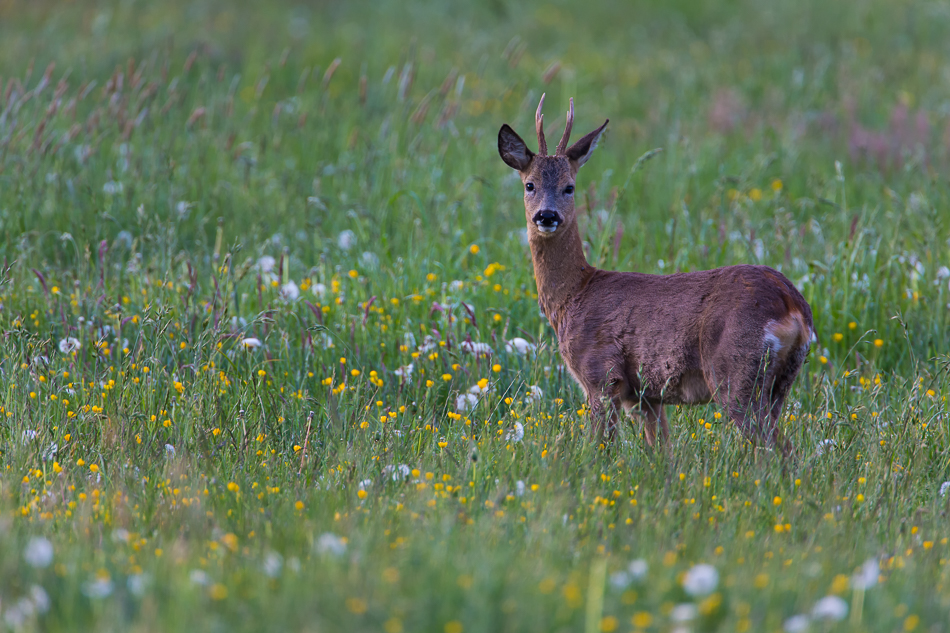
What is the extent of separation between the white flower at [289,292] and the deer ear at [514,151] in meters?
1.63

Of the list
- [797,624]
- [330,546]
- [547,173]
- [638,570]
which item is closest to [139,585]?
[330,546]

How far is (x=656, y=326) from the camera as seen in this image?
4500mm

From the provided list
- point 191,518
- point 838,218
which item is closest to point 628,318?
point 191,518

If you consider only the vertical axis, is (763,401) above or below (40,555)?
below

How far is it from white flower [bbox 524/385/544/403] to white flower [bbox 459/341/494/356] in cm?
45

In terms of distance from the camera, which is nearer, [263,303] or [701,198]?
[263,303]

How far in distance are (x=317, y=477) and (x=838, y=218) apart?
498 cm

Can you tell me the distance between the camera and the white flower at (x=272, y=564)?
2.65m

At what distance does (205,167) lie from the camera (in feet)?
26.5

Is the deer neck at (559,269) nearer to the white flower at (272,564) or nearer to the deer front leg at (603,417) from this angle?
the deer front leg at (603,417)

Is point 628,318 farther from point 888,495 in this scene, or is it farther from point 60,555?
point 60,555

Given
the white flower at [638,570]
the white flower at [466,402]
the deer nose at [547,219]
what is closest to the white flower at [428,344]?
the white flower at [466,402]

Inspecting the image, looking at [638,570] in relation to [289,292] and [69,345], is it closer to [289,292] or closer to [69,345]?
[69,345]

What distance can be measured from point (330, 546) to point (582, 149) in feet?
10.1
